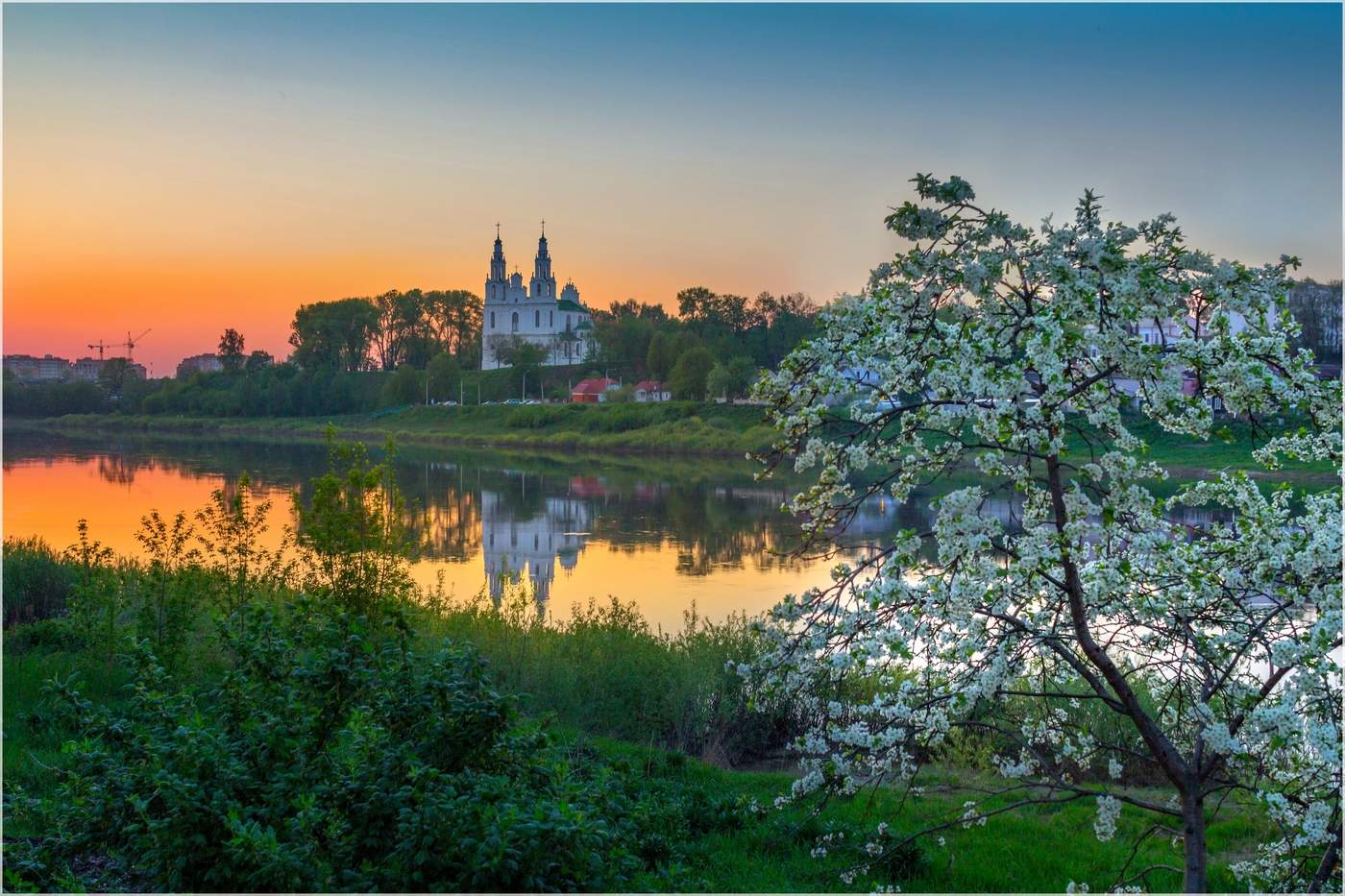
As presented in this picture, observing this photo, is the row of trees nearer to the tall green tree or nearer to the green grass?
the tall green tree

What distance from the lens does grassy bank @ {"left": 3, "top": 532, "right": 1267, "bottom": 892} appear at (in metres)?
5.87

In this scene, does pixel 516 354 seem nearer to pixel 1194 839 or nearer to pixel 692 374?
pixel 692 374

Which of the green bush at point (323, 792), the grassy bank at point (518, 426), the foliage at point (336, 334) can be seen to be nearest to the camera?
the green bush at point (323, 792)

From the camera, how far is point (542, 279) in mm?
127125

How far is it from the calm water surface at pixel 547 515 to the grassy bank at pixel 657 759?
1.67 metres

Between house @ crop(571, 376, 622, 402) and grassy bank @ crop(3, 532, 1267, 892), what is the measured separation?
75.9m

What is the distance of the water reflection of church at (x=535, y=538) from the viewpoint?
1981 centimetres

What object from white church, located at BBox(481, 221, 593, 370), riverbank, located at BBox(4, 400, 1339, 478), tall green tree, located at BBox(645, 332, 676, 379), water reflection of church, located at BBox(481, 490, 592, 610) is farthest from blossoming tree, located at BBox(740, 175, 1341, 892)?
white church, located at BBox(481, 221, 593, 370)

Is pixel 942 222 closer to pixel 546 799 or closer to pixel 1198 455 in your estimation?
pixel 546 799

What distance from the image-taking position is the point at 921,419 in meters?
4.73

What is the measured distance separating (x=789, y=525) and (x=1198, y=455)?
663 inches

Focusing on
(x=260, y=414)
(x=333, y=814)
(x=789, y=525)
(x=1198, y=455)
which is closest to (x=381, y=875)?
(x=333, y=814)

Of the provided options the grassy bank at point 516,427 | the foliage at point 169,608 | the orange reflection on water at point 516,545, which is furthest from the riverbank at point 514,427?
the foliage at point 169,608

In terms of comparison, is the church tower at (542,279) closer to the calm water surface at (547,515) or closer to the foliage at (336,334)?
the foliage at (336,334)
